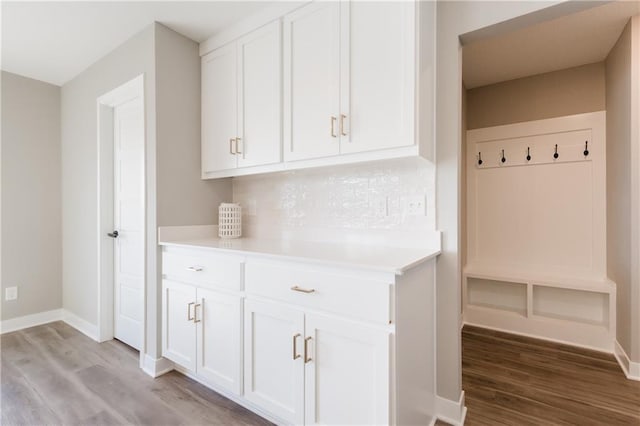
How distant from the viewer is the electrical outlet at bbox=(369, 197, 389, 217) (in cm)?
187

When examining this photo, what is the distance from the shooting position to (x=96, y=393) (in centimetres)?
190

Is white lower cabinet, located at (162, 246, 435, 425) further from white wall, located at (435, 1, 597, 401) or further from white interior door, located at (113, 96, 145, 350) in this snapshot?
white interior door, located at (113, 96, 145, 350)

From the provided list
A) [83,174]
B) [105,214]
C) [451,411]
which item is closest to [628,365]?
[451,411]

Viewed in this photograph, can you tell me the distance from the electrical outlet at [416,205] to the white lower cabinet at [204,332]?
1099 millimetres

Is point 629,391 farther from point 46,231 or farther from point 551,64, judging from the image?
point 46,231

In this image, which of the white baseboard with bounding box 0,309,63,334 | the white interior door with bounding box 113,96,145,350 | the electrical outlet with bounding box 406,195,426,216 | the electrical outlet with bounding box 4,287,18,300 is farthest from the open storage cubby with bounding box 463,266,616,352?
the electrical outlet with bounding box 4,287,18,300

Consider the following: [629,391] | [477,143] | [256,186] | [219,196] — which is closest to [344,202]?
[256,186]

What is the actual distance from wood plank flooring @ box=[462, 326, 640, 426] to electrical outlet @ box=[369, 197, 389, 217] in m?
1.23

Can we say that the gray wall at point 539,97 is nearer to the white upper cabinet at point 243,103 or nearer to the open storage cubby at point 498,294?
the open storage cubby at point 498,294

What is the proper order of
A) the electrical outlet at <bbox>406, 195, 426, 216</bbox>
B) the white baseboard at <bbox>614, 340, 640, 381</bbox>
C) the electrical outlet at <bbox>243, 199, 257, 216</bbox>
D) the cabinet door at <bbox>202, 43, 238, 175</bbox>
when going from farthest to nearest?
the electrical outlet at <bbox>243, 199, 257, 216</bbox> → the cabinet door at <bbox>202, 43, 238, 175</bbox> → the white baseboard at <bbox>614, 340, 640, 381</bbox> → the electrical outlet at <bbox>406, 195, 426, 216</bbox>

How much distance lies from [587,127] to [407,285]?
8.48 ft

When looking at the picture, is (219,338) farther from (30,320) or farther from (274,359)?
(30,320)

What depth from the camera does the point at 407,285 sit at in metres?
1.27

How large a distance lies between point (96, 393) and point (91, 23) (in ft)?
8.20
